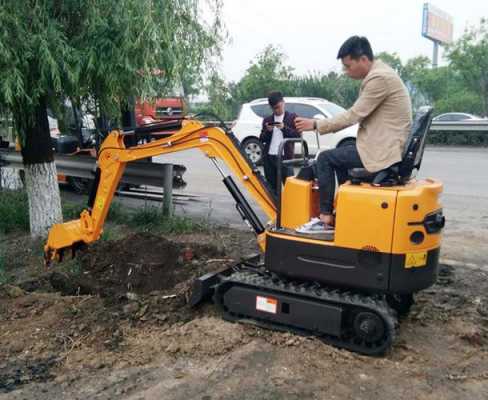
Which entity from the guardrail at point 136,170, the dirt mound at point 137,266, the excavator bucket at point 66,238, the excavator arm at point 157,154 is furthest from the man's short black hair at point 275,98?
the excavator bucket at point 66,238

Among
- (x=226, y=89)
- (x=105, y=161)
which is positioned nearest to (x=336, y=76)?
(x=226, y=89)

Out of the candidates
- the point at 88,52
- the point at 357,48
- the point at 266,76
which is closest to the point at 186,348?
the point at 357,48

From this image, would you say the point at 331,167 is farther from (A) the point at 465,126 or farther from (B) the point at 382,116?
(A) the point at 465,126

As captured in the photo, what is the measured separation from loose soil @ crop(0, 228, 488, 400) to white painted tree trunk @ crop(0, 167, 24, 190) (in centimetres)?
569

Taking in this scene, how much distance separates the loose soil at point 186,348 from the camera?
4.00 m

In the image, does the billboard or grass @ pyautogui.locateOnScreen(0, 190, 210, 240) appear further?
the billboard

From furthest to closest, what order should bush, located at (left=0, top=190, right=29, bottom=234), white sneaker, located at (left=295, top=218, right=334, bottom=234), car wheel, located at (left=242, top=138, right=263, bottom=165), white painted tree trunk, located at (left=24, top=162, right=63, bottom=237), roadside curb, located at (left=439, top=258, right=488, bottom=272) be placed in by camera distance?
car wheel, located at (left=242, top=138, right=263, bottom=165), bush, located at (left=0, top=190, right=29, bottom=234), white painted tree trunk, located at (left=24, top=162, right=63, bottom=237), roadside curb, located at (left=439, top=258, right=488, bottom=272), white sneaker, located at (left=295, top=218, right=334, bottom=234)

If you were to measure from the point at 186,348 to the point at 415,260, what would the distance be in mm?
1916

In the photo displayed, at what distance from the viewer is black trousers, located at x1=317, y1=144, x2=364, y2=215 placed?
15.4 feet

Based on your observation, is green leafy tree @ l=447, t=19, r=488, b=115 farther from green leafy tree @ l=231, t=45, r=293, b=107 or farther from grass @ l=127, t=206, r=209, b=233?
grass @ l=127, t=206, r=209, b=233

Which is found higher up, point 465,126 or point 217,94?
point 217,94

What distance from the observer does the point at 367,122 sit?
15.0ft

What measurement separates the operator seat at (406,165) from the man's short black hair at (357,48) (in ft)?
2.14

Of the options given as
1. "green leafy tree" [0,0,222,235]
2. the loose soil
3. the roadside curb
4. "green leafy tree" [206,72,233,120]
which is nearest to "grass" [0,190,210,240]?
"green leafy tree" [206,72,233,120]
